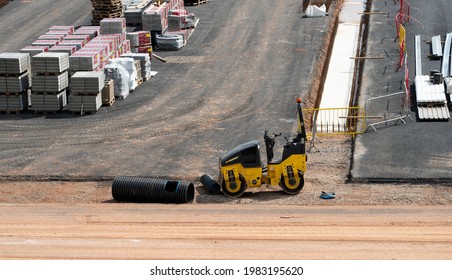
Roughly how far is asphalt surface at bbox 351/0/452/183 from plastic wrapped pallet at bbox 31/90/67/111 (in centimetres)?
1250

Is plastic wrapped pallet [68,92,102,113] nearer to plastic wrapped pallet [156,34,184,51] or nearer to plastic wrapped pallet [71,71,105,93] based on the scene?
plastic wrapped pallet [71,71,105,93]

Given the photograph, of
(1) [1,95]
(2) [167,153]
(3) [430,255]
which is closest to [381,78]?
(2) [167,153]

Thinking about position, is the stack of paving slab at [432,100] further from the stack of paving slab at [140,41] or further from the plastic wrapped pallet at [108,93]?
the stack of paving slab at [140,41]

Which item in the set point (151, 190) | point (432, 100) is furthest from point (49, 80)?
point (432, 100)

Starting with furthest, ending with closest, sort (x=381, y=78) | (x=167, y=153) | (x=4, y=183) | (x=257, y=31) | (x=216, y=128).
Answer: (x=257, y=31), (x=381, y=78), (x=216, y=128), (x=167, y=153), (x=4, y=183)

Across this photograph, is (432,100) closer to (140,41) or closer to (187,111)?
(187,111)

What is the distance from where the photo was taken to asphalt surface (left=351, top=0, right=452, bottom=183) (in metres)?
32.8

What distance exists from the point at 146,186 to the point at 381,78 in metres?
16.4

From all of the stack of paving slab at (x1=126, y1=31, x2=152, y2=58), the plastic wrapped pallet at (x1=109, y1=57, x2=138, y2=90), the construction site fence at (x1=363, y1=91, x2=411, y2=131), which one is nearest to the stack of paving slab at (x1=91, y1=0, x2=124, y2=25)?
the stack of paving slab at (x1=126, y1=31, x2=152, y2=58)

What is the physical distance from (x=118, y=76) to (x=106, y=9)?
38.7 ft

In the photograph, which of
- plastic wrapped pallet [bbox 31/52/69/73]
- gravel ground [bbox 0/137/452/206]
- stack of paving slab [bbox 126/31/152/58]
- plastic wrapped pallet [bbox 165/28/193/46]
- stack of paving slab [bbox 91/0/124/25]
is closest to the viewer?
gravel ground [bbox 0/137/452/206]

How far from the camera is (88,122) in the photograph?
39844 millimetres

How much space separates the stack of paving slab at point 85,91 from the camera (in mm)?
40125

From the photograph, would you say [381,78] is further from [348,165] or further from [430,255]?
[430,255]
